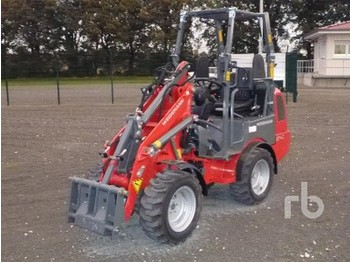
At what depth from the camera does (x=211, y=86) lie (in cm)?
645

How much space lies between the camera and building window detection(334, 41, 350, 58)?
1179 inches

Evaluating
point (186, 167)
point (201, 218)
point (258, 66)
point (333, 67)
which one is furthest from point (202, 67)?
point (333, 67)

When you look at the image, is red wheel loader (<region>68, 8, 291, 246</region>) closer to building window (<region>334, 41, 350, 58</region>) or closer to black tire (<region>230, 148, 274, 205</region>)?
black tire (<region>230, 148, 274, 205</region>)

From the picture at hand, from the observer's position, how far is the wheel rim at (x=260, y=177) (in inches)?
247

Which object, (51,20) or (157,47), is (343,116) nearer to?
(157,47)

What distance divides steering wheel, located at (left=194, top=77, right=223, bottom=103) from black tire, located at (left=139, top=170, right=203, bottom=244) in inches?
57.4

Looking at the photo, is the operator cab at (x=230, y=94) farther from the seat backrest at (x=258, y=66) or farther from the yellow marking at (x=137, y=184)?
the yellow marking at (x=137, y=184)

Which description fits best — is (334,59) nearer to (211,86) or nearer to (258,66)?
(258,66)

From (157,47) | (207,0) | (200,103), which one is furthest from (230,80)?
(207,0)

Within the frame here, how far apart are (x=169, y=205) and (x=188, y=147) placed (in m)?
1.04

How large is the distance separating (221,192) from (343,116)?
991 centimetres

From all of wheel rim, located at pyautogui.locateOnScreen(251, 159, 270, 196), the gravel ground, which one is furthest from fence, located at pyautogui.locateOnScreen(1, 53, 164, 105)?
wheel rim, located at pyautogui.locateOnScreen(251, 159, 270, 196)

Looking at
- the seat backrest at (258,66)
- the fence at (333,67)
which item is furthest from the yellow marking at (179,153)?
the fence at (333,67)

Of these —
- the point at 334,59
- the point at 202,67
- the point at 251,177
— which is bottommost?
the point at 251,177
